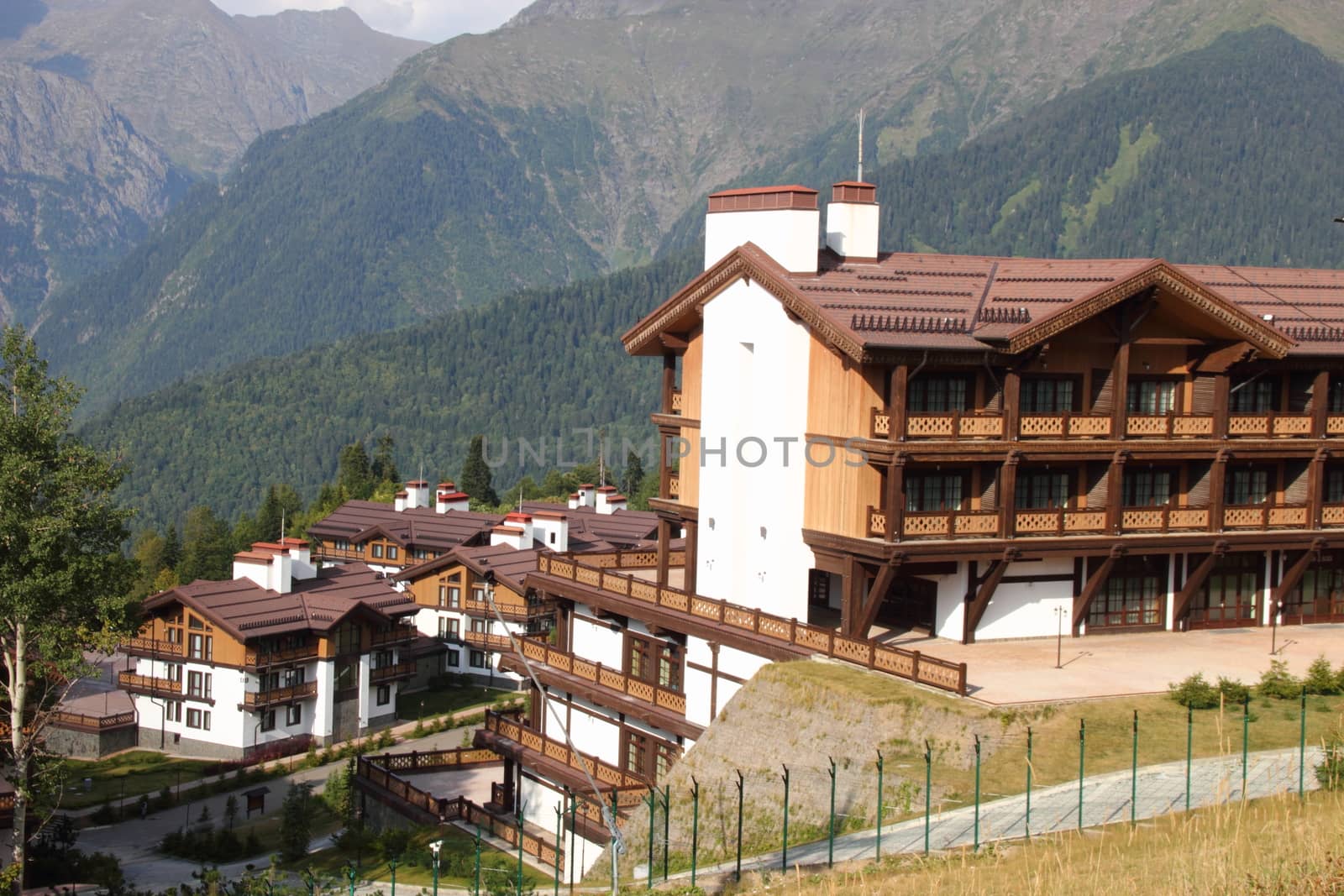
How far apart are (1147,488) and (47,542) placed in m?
27.3

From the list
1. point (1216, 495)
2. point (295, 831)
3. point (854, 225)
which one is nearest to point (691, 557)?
point (854, 225)

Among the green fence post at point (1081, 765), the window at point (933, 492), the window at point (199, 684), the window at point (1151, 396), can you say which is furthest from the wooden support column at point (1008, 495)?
the window at point (199, 684)

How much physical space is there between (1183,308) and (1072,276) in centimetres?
292

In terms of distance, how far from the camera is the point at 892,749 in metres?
32.3

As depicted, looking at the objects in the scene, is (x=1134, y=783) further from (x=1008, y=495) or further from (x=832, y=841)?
(x=1008, y=495)

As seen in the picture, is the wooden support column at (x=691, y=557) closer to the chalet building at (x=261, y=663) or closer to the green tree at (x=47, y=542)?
the green tree at (x=47, y=542)

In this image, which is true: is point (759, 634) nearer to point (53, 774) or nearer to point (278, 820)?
point (53, 774)

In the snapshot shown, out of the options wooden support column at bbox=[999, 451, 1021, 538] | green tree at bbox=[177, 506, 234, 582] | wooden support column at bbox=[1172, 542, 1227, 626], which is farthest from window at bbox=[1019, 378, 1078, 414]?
green tree at bbox=[177, 506, 234, 582]

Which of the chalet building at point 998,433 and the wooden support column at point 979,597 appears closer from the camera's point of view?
the chalet building at point 998,433

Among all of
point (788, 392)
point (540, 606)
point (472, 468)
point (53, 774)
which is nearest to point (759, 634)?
point (788, 392)

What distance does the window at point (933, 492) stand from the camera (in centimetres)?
3909

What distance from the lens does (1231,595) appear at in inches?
1713

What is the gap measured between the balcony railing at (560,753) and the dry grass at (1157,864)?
15.0m

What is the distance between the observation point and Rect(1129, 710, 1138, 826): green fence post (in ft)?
88.4
